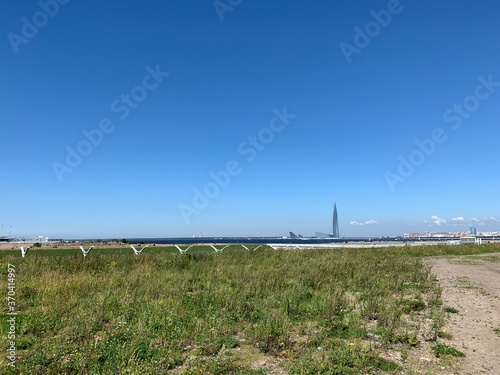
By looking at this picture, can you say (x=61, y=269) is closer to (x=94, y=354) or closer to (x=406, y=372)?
(x=94, y=354)

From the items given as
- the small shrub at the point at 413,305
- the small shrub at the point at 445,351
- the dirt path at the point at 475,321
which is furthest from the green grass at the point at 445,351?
the small shrub at the point at 413,305

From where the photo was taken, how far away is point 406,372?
17.9 feet

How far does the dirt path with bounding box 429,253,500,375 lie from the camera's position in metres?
6.05

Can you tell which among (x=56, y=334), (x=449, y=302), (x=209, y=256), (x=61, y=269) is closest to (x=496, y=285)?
(x=449, y=302)

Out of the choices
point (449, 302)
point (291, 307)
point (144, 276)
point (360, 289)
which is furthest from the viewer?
point (144, 276)

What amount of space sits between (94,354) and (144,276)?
716 cm

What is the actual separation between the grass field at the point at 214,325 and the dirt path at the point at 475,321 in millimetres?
487

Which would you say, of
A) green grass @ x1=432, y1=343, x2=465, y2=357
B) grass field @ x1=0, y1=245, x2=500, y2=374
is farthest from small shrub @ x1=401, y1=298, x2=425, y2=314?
green grass @ x1=432, y1=343, x2=465, y2=357

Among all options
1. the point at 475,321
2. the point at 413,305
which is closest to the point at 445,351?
the point at 475,321

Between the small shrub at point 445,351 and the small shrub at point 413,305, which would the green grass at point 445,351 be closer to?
the small shrub at point 445,351

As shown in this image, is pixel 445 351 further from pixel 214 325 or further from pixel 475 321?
pixel 214 325

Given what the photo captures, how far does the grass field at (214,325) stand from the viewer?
18.1ft

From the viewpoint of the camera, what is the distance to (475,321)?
8.54 meters

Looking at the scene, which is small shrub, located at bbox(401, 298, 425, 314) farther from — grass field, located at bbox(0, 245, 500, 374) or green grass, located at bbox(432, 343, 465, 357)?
green grass, located at bbox(432, 343, 465, 357)
